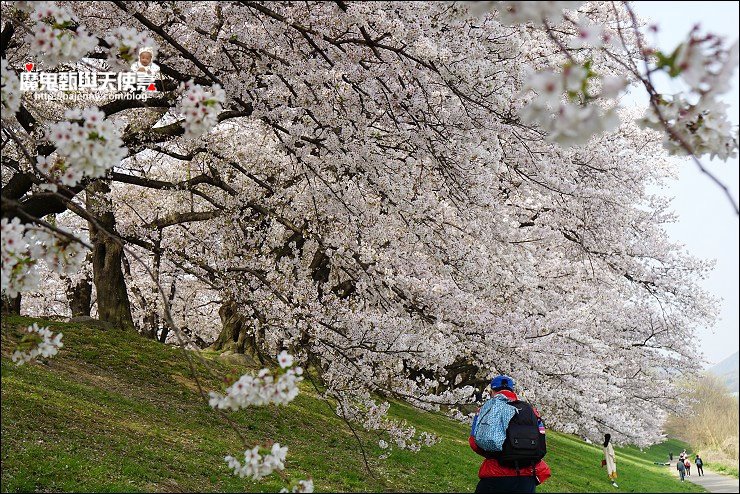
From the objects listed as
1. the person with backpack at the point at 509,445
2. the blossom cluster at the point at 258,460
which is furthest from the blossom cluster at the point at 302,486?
the person with backpack at the point at 509,445

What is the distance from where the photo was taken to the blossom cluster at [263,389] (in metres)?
3.27

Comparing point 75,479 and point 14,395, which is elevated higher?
point 14,395

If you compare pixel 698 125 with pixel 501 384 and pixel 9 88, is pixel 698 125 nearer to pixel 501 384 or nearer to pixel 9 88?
pixel 501 384

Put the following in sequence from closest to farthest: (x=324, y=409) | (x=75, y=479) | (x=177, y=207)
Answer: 1. (x=75, y=479)
2. (x=324, y=409)
3. (x=177, y=207)

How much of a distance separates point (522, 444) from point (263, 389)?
259cm

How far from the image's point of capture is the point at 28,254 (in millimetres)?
3453

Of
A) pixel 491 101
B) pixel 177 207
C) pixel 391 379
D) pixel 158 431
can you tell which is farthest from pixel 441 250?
pixel 177 207

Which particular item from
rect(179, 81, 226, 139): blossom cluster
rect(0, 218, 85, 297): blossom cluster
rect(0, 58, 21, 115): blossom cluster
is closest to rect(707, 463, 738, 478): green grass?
rect(179, 81, 226, 139): blossom cluster

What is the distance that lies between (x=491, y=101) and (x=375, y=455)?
6500mm

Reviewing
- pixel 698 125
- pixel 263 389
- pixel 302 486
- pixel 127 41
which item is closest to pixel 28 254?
pixel 127 41

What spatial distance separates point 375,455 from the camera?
10875 mm

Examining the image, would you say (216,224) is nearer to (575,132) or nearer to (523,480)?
(523,480)

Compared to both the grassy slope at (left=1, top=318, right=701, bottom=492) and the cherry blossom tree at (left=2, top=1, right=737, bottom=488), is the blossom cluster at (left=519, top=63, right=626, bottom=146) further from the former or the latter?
the grassy slope at (left=1, top=318, right=701, bottom=492)

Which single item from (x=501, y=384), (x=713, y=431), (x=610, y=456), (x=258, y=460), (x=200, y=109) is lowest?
(x=610, y=456)
